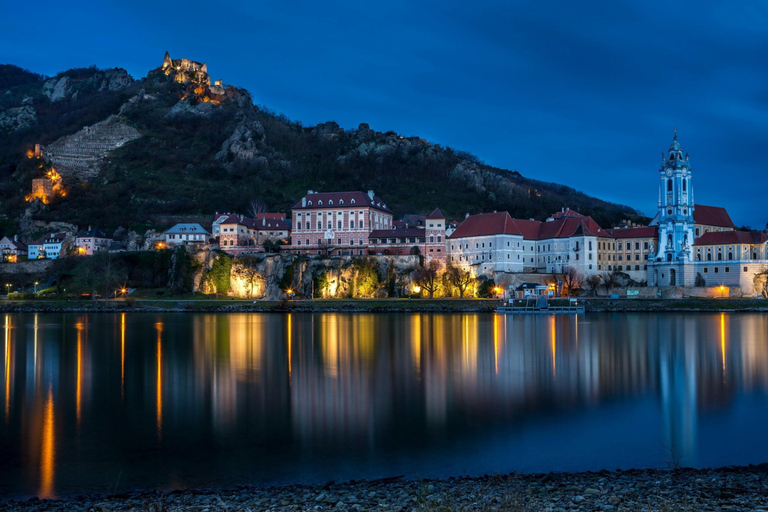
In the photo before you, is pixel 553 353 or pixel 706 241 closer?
pixel 553 353

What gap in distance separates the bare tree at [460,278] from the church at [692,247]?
57.1 feet

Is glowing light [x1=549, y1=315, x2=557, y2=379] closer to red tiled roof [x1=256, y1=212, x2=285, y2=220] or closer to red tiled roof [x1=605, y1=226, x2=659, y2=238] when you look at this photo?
red tiled roof [x1=605, y1=226, x2=659, y2=238]

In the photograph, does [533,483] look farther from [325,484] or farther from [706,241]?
[706,241]

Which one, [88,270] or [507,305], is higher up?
[88,270]

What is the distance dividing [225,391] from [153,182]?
257 feet

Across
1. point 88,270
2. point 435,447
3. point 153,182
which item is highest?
Answer: point 153,182

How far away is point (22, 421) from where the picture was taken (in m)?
15.6

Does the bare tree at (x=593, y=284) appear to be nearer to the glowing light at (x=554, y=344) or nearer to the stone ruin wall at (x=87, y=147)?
the glowing light at (x=554, y=344)

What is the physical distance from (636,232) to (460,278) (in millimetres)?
18582

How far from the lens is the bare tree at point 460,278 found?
2436 inches

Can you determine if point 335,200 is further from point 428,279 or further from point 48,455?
point 48,455

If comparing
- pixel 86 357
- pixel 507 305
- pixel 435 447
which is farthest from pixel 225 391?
pixel 507 305

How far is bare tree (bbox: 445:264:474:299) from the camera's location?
6188cm

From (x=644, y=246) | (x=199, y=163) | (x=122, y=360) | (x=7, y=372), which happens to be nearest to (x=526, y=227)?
(x=644, y=246)
